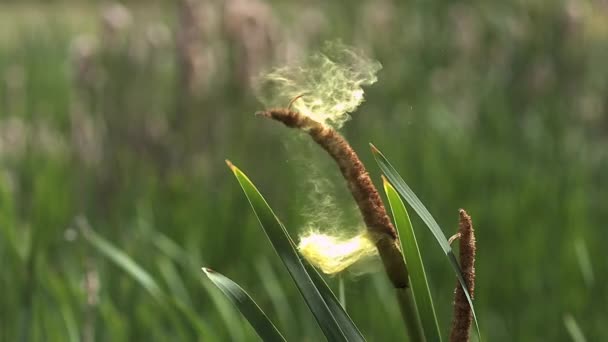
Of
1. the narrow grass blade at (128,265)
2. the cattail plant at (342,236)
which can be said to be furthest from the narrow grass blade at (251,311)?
the narrow grass blade at (128,265)

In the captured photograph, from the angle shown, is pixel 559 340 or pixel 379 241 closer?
pixel 379 241

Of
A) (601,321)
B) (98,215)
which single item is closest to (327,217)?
(601,321)

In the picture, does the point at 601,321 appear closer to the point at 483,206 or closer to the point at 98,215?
the point at 483,206

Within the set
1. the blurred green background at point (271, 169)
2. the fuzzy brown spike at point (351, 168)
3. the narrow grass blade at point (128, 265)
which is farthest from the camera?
the blurred green background at point (271, 169)

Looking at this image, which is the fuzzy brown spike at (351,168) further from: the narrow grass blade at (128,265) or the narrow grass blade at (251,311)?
the narrow grass blade at (128,265)

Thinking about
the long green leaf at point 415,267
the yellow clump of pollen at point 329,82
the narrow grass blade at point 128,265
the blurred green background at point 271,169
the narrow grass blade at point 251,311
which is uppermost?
the blurred green background at point 271,169

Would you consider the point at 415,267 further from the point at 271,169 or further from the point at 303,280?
the point at 271,169
